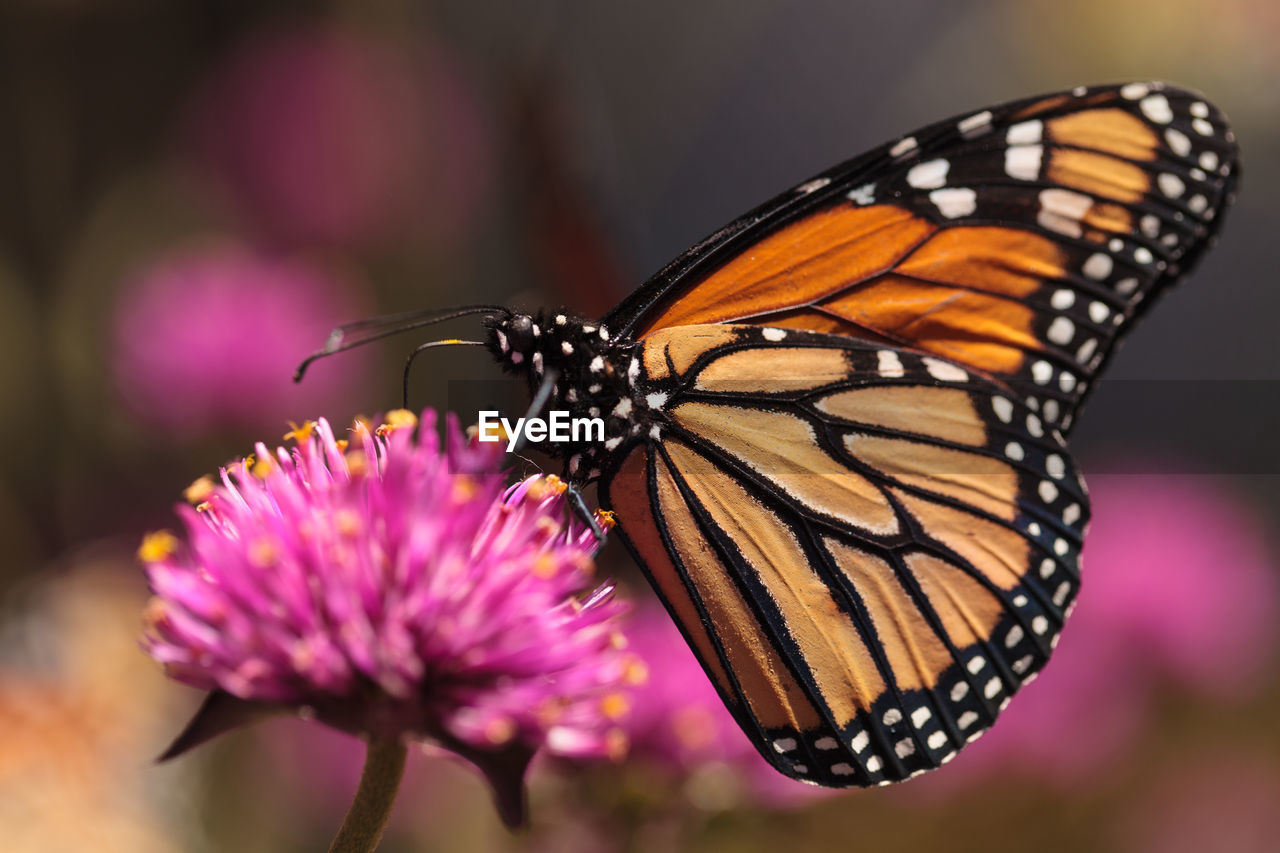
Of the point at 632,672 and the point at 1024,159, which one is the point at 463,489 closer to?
the point at 632,672

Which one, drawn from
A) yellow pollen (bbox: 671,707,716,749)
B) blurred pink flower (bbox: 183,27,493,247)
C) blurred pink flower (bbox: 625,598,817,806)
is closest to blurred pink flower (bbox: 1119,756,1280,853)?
blurred pink flower (bbox: 625,598,817,806)

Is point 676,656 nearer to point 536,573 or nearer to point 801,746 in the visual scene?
point 801,746

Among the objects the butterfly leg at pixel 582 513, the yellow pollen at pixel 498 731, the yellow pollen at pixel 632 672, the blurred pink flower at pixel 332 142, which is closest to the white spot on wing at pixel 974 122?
the butterfly leg at pixel 582 513

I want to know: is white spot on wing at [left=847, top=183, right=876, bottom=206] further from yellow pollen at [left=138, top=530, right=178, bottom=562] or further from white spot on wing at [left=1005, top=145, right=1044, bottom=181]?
yellow pollen at [left=138, top=530, right=178, bottom=562]

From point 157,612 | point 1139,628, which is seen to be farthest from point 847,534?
point 1139,628

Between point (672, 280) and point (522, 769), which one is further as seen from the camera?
point (672, 280)

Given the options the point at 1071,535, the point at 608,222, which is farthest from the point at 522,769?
the point at 608,222
